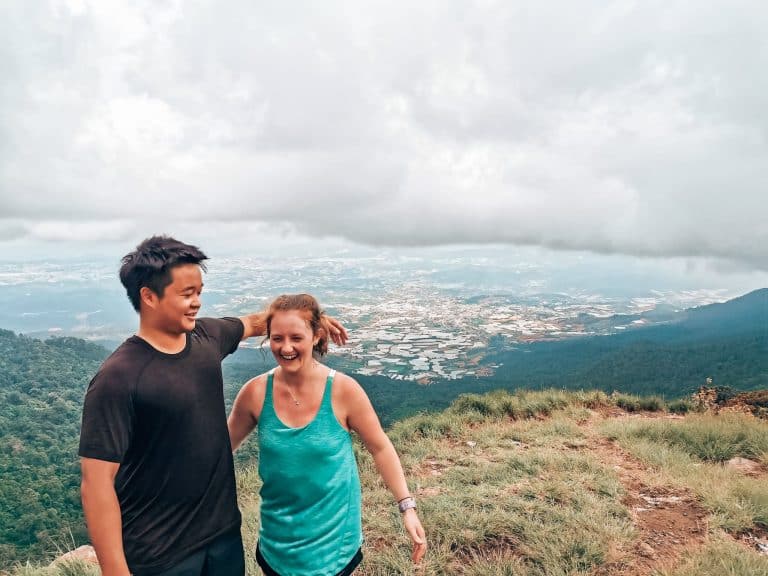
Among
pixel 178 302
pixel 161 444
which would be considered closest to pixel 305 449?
pixel 161 444

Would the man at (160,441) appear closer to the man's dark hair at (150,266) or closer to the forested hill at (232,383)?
the man's dark hair at (150,266)

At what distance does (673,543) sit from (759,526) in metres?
1.02

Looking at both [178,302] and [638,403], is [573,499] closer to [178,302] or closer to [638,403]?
[178,302]

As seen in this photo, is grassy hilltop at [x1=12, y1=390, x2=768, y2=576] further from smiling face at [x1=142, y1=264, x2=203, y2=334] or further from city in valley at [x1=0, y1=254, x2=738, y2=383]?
city in valley at [x1=0, y1=254, x2=738, y2=383]

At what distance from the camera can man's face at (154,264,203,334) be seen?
1947mm

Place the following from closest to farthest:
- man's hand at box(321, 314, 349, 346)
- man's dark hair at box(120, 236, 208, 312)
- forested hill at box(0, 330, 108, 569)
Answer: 1. man's dark hair at box(120, 236, 208, 312)
2. man's hand at box(321, 314, 349, 346)
3. forested hill at box(0, 330, 108, 569)

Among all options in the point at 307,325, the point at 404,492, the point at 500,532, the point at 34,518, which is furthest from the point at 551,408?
the point at 34,518

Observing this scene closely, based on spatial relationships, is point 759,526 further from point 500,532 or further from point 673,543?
point 500,532

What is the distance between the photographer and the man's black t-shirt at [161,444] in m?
1.67

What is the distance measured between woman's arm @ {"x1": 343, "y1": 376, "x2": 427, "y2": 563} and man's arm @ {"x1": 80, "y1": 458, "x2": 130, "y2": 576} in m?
1.00

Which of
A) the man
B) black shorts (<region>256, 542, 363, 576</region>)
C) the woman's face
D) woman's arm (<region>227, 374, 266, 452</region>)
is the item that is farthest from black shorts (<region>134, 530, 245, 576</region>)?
the woman's face

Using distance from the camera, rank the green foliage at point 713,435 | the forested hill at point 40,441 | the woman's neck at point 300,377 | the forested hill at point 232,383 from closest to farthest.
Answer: the woman's neck at point 300,377
the green foliage at point 713,435
the forested hill at point 40,441
the forested hill at point 232,383

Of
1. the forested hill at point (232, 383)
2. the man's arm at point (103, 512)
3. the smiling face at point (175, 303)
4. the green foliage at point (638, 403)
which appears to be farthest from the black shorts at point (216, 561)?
the green foliage at point (638, 403)

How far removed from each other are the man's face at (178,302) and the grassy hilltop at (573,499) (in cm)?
251
